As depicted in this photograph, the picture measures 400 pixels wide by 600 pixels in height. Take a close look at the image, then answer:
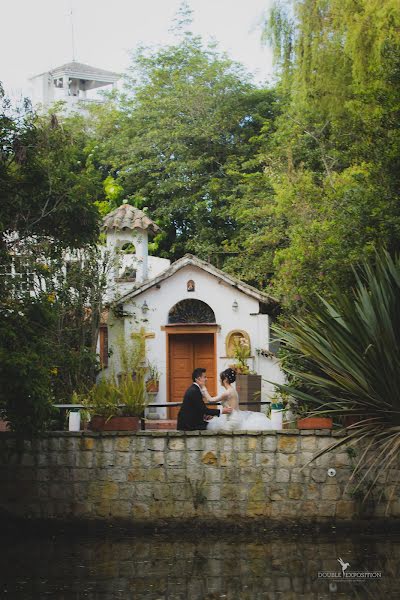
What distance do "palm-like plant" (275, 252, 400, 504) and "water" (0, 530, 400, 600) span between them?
1.19m

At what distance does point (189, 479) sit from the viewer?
47.7 feet

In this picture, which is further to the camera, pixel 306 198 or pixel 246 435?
pixel 306 198

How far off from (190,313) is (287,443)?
33.0 ft

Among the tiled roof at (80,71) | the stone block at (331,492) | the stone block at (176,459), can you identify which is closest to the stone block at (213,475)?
the stone block at (176,459)

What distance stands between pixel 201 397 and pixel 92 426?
1578mm

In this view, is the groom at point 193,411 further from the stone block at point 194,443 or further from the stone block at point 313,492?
the stone block at point 313,492

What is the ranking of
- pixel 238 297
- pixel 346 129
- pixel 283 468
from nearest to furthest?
1. pixel 283 468
2. pixel 346 129
3. pixel 238 297

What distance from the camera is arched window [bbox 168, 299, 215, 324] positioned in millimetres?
24125

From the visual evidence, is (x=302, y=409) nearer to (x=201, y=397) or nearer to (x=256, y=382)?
(x=201, y=397)

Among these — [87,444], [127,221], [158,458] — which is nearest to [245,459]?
[158,458]

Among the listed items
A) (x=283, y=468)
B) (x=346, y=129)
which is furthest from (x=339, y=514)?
(x=346, y=129)

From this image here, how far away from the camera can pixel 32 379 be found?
44.3 feet

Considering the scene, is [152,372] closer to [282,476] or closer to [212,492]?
[212,492]

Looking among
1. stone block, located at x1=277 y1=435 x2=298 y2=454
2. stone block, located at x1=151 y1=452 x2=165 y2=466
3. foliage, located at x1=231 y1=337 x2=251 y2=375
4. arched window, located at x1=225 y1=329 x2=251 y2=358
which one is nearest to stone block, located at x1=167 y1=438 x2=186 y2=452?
stone block, located at x1=151 y1=452 x2=165 y2=466
